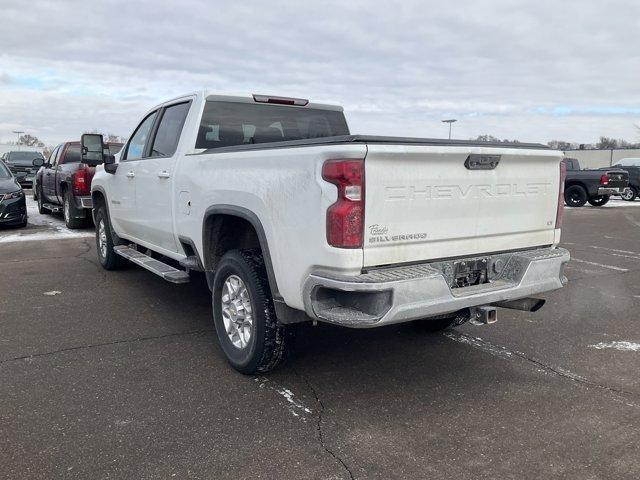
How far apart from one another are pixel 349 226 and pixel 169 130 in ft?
9.76

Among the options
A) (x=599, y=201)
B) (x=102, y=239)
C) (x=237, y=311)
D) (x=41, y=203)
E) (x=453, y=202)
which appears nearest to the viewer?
(x=453, y=202)

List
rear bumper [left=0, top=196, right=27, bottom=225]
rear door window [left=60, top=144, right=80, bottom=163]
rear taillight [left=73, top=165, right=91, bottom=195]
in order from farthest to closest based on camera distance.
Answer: rear door window [left=60, top=144, right=80, bottom=163], rear bumper [left=0, top=196, right=27, bottom=225], rear taillight [left=73, top=165, right=91, bottom=195]

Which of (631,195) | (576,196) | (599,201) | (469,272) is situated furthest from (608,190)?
(469,272)

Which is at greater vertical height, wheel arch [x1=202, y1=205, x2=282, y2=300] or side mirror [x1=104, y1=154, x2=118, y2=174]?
side mirror [x1=104, y1=154, x2=118, y2=174]

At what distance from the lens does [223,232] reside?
14.2 ft

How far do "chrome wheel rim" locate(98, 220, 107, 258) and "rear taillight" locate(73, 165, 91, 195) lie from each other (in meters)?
3.97

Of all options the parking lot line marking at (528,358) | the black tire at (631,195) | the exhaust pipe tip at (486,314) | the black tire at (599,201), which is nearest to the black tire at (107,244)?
the parking lot line marking at (528,358)

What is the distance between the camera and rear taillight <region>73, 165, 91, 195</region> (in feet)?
36.3

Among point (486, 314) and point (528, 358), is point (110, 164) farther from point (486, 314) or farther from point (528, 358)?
point (528, 358)

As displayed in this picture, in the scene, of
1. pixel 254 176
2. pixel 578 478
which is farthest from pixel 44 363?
pixel 578 478

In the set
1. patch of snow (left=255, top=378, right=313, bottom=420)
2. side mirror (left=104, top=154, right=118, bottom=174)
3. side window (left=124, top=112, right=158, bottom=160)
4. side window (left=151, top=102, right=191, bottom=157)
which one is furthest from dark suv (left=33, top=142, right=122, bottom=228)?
patch of snow (left=255, top=378, right=313, bottom=420)

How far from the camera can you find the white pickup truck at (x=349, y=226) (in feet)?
10.1

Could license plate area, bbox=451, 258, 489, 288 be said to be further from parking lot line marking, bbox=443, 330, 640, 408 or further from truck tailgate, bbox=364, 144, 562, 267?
parking lot line marking, bbox=443, 330, 640, 408

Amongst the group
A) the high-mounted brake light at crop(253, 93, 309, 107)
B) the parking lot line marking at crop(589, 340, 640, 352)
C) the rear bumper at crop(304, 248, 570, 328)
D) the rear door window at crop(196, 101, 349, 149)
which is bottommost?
the parking lot line marking at crop(589, 340, 640, 352)
